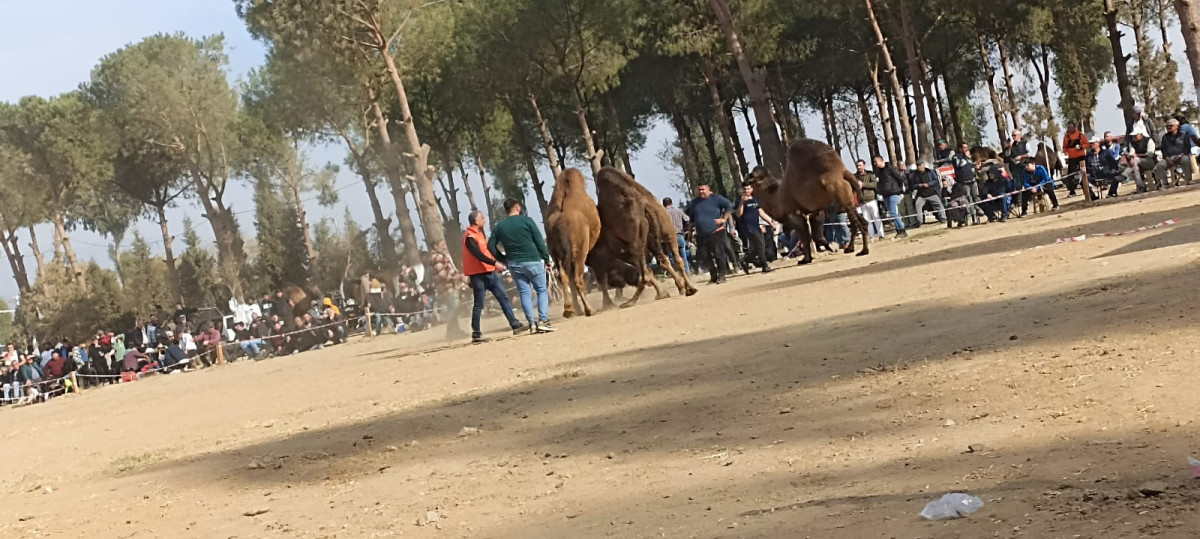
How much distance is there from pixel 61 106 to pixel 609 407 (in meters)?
51.0

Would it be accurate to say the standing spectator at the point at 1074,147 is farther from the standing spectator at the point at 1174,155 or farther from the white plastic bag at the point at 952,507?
the white plastic bag at the point at 952,507

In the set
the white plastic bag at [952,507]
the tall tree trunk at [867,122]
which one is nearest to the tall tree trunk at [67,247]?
the tall tree trunk at [867,122]

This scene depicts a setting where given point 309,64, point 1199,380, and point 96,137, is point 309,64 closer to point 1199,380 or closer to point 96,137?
point 96,137

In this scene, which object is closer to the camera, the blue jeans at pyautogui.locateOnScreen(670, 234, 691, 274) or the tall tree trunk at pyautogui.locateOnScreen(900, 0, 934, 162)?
the blue jeans at pyautogui.locateOnScreen(670, 234, 691, 274)

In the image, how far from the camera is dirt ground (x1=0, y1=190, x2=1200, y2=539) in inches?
214

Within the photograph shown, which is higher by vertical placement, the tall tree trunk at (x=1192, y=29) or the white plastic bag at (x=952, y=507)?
the tall tree trunk at (x=1192, y=29)

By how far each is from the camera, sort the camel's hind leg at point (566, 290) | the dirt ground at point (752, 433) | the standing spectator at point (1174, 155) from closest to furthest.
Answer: the dirt ground at point (752, 433) < the camel's hind leg at point (566, 290) < the standing spectator at point (1174, 155)

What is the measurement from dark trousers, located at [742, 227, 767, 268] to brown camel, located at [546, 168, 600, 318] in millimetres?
4709

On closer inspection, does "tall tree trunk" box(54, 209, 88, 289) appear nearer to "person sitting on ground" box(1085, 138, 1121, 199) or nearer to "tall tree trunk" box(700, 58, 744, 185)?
"tall tree trunk" box(700, 58, 744, 185)

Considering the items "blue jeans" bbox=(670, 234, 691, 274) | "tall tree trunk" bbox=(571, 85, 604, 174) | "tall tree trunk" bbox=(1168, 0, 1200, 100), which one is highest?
"tall tree trunk" bbox=(571, 85, 604, 174)

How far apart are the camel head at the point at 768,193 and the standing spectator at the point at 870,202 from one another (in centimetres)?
376

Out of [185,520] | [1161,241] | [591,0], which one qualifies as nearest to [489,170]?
[591,0]

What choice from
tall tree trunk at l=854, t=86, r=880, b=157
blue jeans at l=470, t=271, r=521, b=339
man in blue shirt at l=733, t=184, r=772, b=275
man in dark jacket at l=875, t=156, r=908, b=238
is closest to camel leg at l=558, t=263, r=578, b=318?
blue jeans at l=470, t=271, r=521, b=339

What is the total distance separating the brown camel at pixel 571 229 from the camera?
19203mm
